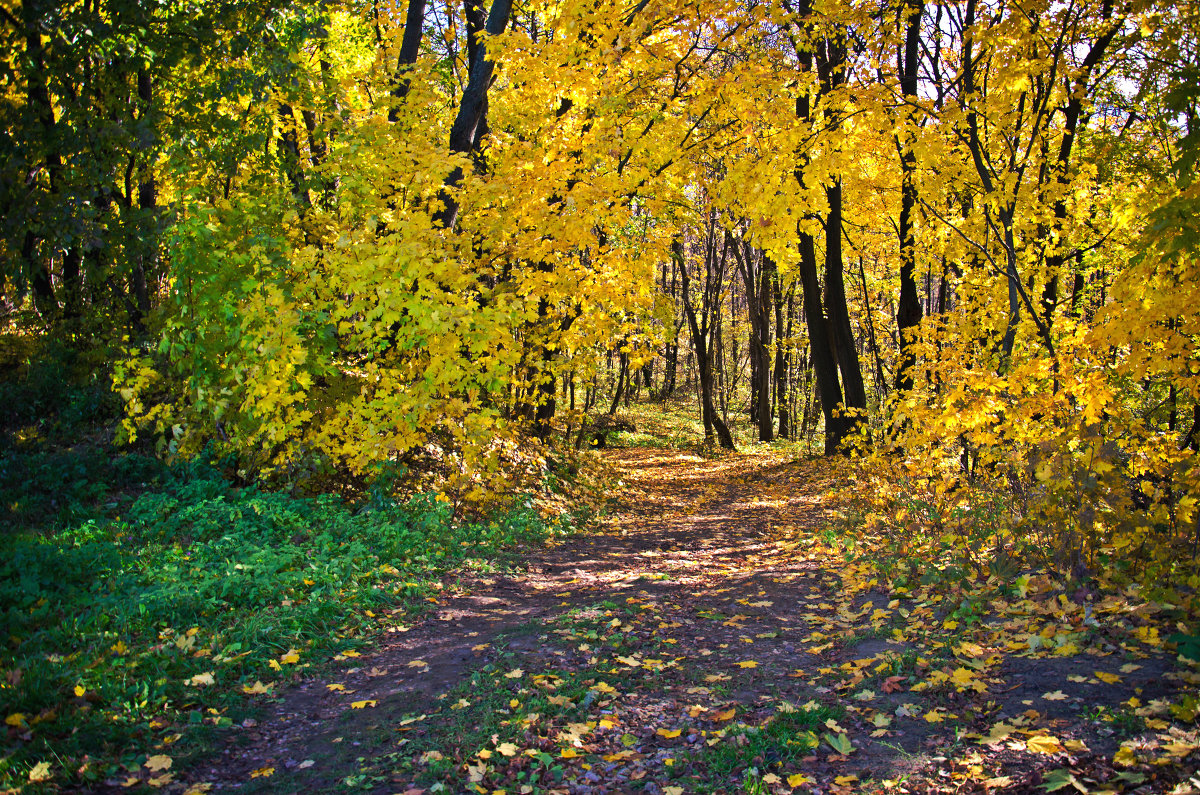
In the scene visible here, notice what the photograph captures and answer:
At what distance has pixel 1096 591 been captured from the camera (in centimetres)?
419

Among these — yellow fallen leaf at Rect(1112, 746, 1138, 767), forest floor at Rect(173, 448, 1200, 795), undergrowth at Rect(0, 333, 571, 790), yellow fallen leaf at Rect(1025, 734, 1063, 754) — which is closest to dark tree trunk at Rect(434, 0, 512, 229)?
undergrowth at Rect(0, 333, 571, 790)

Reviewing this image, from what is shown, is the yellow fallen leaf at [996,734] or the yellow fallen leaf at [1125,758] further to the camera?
the yellow fallen leaf at [996,734]

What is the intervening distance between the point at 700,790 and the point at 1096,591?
292 centimetres

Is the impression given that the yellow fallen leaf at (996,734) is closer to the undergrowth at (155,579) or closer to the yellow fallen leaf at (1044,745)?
the yellow fallen leaf at (1044,745)

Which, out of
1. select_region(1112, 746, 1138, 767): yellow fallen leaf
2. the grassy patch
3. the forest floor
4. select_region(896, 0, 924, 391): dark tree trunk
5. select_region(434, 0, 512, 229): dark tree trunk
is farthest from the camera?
select_region(896, 0, 924, 391): dark tree trunk

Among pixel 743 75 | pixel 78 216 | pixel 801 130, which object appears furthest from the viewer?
pixel 743 75

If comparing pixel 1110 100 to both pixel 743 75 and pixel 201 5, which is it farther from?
pixel 201 5

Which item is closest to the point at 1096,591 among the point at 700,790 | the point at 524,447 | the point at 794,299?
the point at 700,790

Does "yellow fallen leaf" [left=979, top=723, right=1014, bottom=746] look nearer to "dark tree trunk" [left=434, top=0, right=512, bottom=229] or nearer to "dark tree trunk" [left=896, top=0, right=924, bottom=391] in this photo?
"dark tree trunk" [left=896, top=0, right=924, bottom=391]

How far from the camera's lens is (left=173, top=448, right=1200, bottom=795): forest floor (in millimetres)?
2924

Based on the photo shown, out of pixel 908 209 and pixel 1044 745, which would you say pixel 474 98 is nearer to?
pixel 908 209

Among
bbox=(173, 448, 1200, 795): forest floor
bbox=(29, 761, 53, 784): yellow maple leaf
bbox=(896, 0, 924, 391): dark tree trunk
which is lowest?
bbox=(173, 448, 1200, 795): forest floor

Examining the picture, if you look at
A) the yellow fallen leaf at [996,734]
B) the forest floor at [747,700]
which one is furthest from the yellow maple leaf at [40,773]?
the yellow fallen leaf at [996,734]

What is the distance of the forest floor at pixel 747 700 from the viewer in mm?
2924
